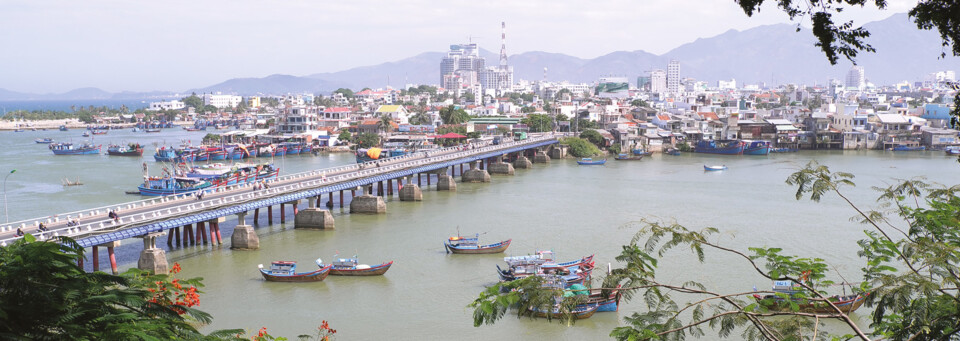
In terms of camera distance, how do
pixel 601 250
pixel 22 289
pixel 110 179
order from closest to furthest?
pixel 22 289 → pixel 601 250 → pixel 110 179

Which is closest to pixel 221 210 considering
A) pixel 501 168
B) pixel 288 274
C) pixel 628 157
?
pixel 288 274

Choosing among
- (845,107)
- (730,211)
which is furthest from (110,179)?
(845,107)

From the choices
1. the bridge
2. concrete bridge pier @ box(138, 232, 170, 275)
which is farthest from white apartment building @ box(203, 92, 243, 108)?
concrete bridge pier @ box(138, 232, 170, 275)

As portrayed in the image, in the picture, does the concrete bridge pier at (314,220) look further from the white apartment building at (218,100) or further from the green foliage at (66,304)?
the white apartment building at (218,100)

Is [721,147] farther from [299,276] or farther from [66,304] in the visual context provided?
[66,304]

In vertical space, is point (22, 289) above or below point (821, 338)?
above

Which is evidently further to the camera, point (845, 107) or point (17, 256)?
point (845, 107)

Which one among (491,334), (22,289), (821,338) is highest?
(22,289)

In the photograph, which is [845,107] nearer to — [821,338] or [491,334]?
[491,334]
